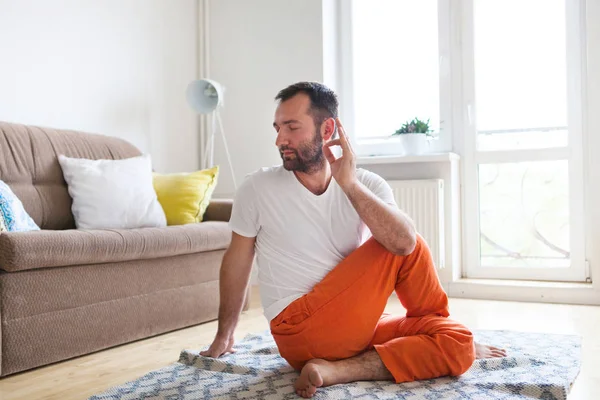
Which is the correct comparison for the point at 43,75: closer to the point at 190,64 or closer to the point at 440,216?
the point at 190,64

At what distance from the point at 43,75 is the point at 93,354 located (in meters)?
1.70

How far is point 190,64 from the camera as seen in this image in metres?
4.59

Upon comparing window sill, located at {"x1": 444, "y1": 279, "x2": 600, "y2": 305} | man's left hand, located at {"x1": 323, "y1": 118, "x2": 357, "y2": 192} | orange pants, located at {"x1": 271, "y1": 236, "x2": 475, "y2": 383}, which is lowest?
window sill, located at {"x1": 444, "y1": 279, "x2": 600, "y2": 305}

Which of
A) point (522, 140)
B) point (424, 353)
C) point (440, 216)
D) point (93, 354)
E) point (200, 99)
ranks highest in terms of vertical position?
point (200, 99)

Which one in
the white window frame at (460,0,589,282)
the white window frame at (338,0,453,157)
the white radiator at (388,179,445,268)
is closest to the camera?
the white window frame at (460,0,589,282)

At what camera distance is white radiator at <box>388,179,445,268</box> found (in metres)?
3.81

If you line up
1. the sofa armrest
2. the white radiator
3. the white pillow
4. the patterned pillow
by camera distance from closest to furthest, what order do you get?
the patterned pillow, the white pillow, the sofa armrest, the white radiator

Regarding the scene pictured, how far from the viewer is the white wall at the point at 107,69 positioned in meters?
3.25

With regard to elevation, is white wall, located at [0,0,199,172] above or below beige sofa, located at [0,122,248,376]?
above

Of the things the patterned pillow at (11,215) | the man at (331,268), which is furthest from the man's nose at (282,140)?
the patterned pillow at (11,215)

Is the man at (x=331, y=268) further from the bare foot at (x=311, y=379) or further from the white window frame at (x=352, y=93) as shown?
the white window frame at (x=352, y=93)

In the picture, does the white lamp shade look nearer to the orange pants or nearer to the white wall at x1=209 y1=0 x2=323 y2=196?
the white wall at x1=209 y1=0 x2=323 y2=196

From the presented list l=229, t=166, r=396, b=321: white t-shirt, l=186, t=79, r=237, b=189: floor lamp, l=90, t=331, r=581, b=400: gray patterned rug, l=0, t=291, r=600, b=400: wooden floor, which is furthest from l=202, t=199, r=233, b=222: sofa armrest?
l=229, t=166, r=396, b=321: white t-shirt

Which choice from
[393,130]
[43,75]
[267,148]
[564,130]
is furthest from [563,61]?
Answer: [43,75]
